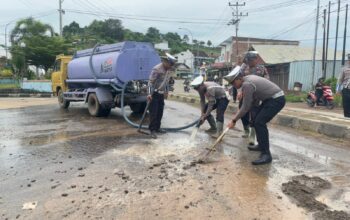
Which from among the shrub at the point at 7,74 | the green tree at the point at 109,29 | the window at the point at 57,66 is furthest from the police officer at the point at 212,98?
the green tree at the point at 109,29

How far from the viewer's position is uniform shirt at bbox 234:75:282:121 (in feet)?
19.9

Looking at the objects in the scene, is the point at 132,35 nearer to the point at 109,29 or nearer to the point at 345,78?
the point at 109,29

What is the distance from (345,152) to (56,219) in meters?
5.56

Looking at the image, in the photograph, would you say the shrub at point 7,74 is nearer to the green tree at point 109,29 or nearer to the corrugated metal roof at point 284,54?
the green tree at point 109,29

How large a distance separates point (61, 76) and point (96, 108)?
3865mm

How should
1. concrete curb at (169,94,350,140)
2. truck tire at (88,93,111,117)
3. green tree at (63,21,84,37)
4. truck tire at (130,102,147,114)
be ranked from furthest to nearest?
green tree at (63,21,84,37), truck tire at (130,102,147,114), truck tire at (88,93,111,117), concrete curb at (169,94,350,140)

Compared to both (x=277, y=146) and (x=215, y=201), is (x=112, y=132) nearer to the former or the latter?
(x=277, y=146)

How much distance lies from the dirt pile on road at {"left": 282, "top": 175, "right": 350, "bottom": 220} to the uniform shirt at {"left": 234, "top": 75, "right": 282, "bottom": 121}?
4.09 feet

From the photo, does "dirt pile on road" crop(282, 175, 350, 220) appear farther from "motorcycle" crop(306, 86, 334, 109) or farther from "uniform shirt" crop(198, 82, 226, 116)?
"motorcycle" crop(306, 86, 334, 109)

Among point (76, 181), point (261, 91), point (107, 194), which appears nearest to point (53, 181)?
point (76, 181)

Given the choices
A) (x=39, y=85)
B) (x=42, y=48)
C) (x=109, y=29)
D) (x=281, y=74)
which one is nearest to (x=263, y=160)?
(x=281, y=74)

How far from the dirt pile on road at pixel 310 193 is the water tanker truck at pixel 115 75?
702cm

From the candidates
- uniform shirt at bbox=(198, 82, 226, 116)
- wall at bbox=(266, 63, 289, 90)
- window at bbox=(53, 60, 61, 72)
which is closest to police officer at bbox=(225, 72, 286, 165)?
uniform shirt at bbox=(198, 82, 226, 116)

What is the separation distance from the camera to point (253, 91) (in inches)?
243
